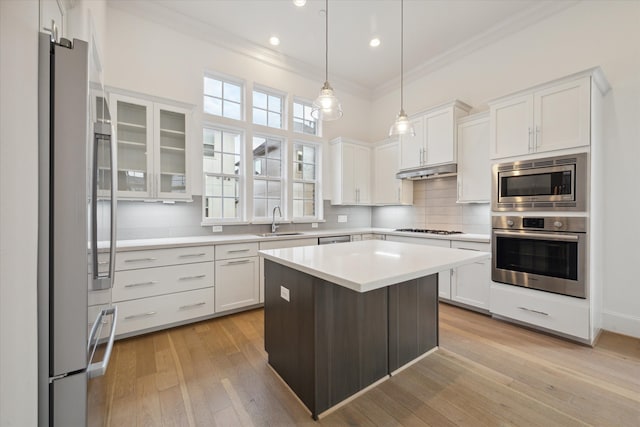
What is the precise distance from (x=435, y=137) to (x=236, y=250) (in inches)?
121

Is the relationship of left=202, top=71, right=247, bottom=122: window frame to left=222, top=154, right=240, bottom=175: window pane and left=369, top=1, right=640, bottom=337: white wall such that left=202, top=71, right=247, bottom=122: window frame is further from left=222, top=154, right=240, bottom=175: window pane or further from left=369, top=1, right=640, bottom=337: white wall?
left=369, top=1, right=640, bottom=337: white wall

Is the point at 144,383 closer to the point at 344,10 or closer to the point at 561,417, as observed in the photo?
the point at 561,417

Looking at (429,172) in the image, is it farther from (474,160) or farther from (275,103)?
(275,103)

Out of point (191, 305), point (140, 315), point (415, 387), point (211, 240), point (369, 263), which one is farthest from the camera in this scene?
point (211, 240)

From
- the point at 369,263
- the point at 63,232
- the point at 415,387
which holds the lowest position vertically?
the point at 415,387

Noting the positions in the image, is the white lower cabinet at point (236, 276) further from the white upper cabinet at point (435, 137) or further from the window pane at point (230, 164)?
the white upper cabinet at point (435, 137)

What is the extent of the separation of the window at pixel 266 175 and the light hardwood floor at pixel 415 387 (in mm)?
1980

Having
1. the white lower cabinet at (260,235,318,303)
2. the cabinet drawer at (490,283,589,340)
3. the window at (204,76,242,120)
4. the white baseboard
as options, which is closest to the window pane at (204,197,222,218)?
the white lower cabinet at (260,235,318,303)

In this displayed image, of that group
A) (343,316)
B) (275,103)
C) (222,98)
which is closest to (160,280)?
(343,316)

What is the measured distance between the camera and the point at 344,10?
3.18 metres

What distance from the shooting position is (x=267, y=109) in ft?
13.8

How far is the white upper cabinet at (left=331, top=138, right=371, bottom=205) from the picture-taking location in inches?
180

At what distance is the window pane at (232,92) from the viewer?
3857 millimetres

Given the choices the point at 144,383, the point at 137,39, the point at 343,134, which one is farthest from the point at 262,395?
the point at 343,134
